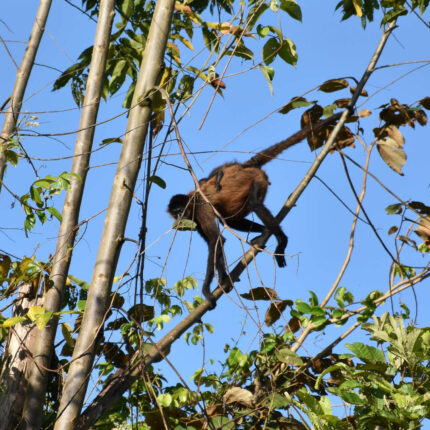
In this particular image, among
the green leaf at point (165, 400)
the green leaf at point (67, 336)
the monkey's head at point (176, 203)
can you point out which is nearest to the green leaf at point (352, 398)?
the green leaf at point (165, 400)

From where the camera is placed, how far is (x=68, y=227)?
4418mm

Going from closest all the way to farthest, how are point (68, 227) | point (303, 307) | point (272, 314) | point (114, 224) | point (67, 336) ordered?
point (114, 224)
point (303, 307)
point (67, 336)
point (272, 314)
point (68, 227)

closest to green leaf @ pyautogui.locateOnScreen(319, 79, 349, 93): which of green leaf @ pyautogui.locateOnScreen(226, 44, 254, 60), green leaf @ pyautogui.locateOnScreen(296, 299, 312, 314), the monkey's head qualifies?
green leaf @ pyautogui.locateOnScreen(226, 44, 254, 60)

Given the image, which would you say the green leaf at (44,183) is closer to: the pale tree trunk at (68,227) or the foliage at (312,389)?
the pale tree trunk at (68,227)

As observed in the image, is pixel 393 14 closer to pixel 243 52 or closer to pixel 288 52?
pixel 288 52

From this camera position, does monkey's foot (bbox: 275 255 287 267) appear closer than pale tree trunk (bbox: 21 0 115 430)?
No

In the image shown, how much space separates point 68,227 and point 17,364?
3.42ft

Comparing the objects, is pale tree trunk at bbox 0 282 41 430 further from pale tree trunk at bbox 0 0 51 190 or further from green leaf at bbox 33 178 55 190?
pale tree trunk at bbox 0 0 51 190

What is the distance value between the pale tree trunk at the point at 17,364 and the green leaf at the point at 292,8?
262 centimetres

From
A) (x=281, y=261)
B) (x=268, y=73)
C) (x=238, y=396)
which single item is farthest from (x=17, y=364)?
(x=281, y=261)

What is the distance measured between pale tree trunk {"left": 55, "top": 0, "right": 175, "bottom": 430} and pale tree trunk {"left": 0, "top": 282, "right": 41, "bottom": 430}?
2.51ft

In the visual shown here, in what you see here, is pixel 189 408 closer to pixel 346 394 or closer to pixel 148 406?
pixel 148 406

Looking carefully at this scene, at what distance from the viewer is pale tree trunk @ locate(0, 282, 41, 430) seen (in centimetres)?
381

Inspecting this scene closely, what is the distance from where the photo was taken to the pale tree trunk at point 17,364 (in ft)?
12.5
